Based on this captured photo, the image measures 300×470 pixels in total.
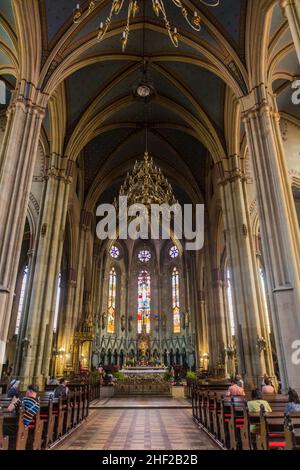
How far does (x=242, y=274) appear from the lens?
13.4 m

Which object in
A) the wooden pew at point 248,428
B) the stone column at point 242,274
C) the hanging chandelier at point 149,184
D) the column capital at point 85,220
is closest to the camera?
the wooden pew at point 248,428

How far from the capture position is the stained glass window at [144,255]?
36.6 meters

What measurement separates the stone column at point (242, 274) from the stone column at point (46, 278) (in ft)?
24.6

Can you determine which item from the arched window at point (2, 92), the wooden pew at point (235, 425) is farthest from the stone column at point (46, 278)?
the wooden pew at point (235, 425)

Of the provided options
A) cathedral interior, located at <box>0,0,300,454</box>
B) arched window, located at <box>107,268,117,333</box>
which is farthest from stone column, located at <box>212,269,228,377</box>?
arched window, located at <box>107,268,117,333</box>

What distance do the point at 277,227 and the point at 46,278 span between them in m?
9.19

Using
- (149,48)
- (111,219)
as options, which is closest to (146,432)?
(149,48)

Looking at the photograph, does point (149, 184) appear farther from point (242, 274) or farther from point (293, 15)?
point (293, 15)

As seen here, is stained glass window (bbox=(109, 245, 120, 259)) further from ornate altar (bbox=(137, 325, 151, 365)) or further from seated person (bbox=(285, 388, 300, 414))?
seated person (bbox=(285, 388, 300, 414))

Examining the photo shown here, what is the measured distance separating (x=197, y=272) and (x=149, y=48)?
17053 mm

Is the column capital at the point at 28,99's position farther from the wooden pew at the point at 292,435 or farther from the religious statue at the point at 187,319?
the religious statue at the point at 187,319

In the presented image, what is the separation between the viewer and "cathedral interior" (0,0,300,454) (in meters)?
9.49

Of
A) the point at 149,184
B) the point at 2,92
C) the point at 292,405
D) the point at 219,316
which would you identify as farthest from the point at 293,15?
the point at 219,316
